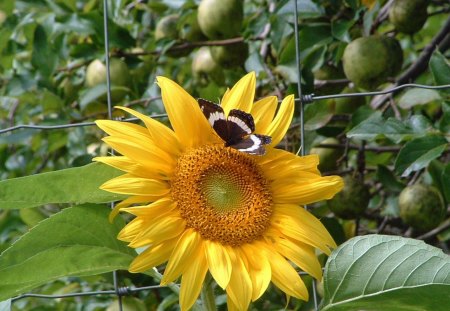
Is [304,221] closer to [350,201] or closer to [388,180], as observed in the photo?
[350,201]

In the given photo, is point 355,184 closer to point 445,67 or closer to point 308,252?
point 445,67

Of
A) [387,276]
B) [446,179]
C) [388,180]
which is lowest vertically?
[388,180]

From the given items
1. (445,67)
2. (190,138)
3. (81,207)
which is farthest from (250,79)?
(445,67)

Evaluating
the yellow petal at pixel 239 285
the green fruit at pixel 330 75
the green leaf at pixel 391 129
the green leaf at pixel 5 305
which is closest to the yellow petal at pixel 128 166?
the yellow petal at pixel 239 285

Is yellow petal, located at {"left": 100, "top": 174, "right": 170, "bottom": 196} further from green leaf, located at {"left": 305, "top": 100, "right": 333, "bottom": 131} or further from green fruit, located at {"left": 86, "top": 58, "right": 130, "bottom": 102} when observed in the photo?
green fruit, located at {"left": 86, "top": 58, "right": 130, "bottom": 102}

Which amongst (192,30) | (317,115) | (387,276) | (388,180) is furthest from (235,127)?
(192,30)

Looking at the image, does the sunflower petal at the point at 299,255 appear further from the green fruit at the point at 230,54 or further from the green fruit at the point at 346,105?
the green fruit at the point at 230,54
